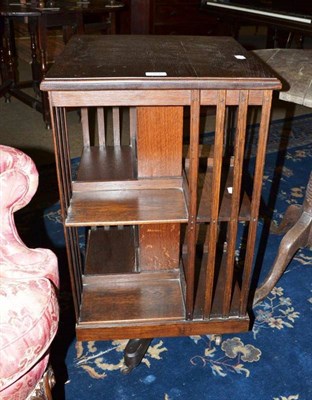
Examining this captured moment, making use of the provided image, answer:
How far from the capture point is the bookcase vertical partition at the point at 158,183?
106 centimetres

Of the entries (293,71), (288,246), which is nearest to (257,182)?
(293,71)

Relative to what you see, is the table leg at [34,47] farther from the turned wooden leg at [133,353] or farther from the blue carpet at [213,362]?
the turned wooden leg at [133,353]

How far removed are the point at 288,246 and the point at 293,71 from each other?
577 millimetres

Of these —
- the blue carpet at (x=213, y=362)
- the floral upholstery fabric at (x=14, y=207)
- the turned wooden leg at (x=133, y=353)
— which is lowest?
the blue carpet at (x=213, y=362)

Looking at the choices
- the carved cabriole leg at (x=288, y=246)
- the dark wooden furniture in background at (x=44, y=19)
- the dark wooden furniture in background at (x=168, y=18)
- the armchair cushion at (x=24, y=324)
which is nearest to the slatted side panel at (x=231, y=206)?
the carved cabriole leg at (x=288, y=246)

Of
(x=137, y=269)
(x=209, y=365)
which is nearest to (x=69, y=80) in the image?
(x=137, y=269)

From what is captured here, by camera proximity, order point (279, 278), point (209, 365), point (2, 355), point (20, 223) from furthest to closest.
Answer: point (20, 223) → point (279, 278) → point (209, 365) → point (2, 355)

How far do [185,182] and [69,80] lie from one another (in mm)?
476

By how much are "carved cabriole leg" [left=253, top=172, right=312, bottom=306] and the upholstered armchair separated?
2.58ft

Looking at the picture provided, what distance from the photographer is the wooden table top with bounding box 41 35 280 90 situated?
1.01 meters

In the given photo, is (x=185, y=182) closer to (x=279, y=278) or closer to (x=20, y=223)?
(x=279, y=278)

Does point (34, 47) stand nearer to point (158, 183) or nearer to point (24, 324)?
point (158, 183)

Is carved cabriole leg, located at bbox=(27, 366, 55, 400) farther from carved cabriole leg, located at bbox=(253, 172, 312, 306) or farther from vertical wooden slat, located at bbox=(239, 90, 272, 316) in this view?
carved cabriole leg, located at bbox=(253, 172, 312, 306)

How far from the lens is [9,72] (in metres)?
3.62
